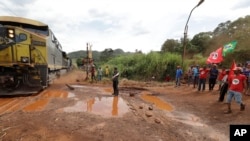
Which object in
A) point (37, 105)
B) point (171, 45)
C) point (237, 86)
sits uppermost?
point (171, 45)

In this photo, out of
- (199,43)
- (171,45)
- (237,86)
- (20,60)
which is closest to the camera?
(237,86)

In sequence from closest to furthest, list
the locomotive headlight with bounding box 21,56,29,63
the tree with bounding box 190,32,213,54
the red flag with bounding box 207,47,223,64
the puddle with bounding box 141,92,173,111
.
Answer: the puddle with bounding box 141,92,173,111, the locomotive headlight with bounding box 21,56,29,63, the red flag with bounding box 207,47,223,64, the tree with bounding box 190,32,213,54

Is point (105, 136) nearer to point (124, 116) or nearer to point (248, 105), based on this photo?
point (124, 116)

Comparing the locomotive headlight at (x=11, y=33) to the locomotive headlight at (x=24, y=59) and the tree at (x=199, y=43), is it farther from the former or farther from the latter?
the tree at (x=199, y=43)

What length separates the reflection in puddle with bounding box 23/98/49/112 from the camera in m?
8.23

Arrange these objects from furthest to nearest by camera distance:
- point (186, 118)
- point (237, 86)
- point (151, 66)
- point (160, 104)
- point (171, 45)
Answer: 1. point (171, 45)
2. point (151, 66)
3. point (160, 104)
4. point (237, 86)
5. point (186, 118)

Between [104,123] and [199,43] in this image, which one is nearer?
[104,123]

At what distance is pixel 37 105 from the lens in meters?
8.99

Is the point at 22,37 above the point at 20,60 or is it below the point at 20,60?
above

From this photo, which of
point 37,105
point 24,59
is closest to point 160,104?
point 37,105

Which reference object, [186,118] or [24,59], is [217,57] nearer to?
[186,118]

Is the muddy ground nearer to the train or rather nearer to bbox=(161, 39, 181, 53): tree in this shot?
the train

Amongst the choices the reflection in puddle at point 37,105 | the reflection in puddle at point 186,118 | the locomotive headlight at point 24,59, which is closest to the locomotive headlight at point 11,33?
the locomotive headlight at point 24,59

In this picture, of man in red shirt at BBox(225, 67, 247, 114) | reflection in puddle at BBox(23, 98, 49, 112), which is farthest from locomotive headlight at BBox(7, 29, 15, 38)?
man in red shirt at BBox(225, 67, 247, 114)
